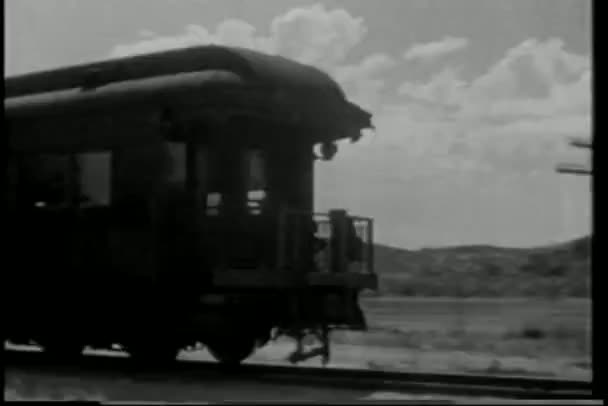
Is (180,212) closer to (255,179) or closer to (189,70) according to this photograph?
(255,179)

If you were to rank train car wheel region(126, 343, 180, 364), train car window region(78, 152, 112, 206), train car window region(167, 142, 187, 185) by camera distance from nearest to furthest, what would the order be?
1. train car window region(167, 142, 187, 185)
2. train car wheel region(126, 343, 180, 364)
3. train car window region(78, 152, 112, 206)

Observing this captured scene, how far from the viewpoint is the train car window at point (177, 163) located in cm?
1142

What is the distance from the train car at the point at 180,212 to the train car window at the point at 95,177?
0.02 meters

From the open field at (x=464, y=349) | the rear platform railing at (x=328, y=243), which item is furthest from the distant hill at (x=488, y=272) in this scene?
the rear platform railing at (x=328, y=243)

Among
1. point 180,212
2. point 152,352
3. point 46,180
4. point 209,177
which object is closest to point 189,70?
point 209,177

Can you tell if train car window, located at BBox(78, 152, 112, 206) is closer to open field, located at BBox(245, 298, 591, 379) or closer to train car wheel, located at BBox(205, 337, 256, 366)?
train car wheel, located at BBox(205, 337, 256, 366)

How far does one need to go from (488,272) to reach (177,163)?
224 feet

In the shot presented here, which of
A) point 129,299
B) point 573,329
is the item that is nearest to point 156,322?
point 129,299

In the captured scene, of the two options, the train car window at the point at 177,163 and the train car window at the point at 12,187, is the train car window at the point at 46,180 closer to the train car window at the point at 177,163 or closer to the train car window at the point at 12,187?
the train car window at the point at 12,187

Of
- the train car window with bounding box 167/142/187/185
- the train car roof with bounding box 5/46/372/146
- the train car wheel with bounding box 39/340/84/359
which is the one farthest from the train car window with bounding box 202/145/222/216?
the train car wheel with bounding box 39/340/84/359

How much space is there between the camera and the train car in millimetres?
11250

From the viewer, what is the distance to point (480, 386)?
10.0 metres

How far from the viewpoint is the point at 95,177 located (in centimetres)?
1202

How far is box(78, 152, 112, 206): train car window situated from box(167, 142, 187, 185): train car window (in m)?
0.88
